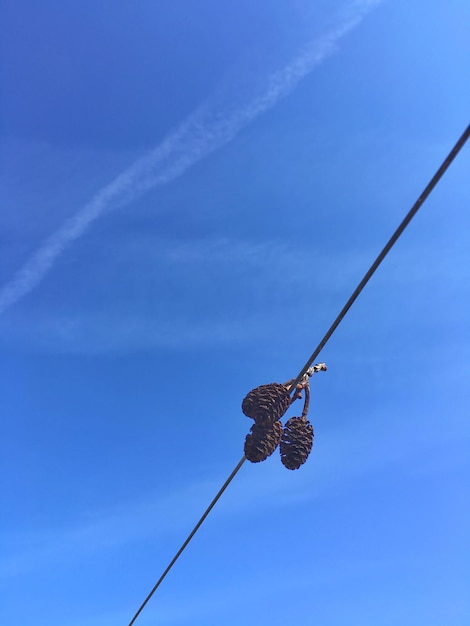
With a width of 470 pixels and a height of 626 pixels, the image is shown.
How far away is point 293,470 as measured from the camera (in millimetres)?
5371

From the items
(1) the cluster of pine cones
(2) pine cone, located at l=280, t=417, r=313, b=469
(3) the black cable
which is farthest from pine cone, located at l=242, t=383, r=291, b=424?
(3) the black cable

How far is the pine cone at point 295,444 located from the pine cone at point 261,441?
0.65ft

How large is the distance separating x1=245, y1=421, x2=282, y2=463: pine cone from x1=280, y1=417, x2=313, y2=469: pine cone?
197 millimetres

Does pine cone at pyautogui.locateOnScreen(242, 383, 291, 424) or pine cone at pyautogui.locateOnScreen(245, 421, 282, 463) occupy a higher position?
pine cone at pyautogui.locateOnScreen(242, 383, 291, 424)

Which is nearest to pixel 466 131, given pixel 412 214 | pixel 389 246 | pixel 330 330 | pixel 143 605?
pixel 412 214

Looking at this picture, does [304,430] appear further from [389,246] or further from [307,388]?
[389,246]

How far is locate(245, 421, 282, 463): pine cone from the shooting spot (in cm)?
504

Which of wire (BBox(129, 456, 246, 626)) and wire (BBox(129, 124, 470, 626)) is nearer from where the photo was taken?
wire (BBox(129, 124, 470, 626))

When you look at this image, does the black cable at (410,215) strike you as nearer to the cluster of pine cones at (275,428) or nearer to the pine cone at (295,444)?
the cluster of pine cones at (275,428)

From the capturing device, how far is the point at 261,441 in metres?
5.11

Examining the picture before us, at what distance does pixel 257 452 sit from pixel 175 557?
122 centimetres

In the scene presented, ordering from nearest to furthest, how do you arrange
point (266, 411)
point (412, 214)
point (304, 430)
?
point (412, 214), point (266, 411), point (304, 430)

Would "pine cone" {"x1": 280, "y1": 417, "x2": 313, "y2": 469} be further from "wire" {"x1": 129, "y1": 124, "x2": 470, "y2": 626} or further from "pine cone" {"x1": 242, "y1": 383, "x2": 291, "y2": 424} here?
"wire" {"x1": 129, "y1": 124, "x2": 470, "y2": 626}

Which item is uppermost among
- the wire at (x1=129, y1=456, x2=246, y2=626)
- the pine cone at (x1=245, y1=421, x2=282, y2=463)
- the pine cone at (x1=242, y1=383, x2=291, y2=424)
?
the pine cone at (x1=242, y1=383, x2=291, y2=424)
